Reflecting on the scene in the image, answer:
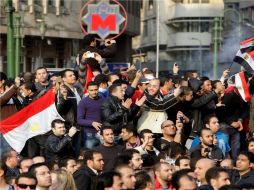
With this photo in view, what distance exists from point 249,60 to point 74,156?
15.9 feet

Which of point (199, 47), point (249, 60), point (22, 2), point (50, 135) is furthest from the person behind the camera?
point (199, 47)

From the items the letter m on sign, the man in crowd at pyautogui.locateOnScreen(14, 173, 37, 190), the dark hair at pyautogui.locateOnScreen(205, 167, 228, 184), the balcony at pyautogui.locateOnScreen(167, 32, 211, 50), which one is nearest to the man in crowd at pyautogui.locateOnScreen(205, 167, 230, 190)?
the dark hair at pyautogui.locateOnScreen(205, 167, 228, 184)

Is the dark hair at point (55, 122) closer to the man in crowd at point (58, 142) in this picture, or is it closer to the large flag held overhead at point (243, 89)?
the man in crowd at point (58, 142)

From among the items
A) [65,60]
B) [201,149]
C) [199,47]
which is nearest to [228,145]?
[201,149]

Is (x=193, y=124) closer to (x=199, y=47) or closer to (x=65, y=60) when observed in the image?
(x=65, y=60)

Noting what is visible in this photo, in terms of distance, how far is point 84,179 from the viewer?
14.6m

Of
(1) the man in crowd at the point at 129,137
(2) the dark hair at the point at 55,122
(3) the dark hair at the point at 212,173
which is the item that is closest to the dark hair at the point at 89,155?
(2) the dark hair at the point at 55,122

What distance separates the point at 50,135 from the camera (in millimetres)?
17188

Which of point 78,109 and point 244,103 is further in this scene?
point 244,103

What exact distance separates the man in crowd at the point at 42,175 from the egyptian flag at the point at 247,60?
776cm

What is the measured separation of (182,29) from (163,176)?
90.8m

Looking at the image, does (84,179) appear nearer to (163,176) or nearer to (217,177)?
(163,176)

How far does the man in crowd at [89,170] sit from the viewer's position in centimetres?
1459

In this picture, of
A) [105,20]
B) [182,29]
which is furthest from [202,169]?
[182,29]
